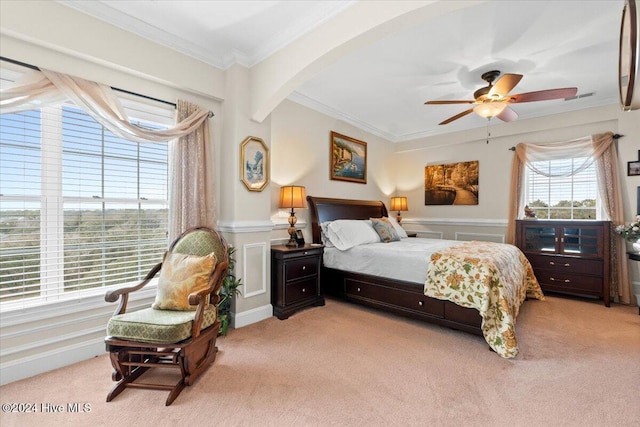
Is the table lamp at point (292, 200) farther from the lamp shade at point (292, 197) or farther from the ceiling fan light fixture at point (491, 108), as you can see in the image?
the ceiling fan light fixture at point (491, 108)

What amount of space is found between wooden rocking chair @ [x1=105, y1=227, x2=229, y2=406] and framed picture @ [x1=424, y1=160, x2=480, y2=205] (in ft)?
14.8

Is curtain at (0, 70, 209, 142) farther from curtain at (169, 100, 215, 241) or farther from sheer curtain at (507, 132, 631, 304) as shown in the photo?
sheer curtain at (507, 132, 631, 304)

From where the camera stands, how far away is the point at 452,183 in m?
5.51

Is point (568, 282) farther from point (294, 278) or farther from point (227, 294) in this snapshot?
point (227, 294)

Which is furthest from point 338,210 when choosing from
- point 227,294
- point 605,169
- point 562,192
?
point 605,169

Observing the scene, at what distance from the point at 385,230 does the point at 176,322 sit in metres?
3.18

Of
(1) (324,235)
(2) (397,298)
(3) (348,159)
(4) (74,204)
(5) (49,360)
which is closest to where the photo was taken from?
(5) (49,360)

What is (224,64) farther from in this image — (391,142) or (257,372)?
(391,142)

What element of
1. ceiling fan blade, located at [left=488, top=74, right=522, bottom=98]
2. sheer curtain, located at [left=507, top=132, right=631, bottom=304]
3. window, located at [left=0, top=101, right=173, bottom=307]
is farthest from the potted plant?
sheer curtain, located at [left=507, top=132, right=631, bottom=304]

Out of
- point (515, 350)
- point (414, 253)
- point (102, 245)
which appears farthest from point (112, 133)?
point (515, 350)

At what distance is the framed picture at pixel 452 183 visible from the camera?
528cm

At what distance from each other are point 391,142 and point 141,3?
191 inches

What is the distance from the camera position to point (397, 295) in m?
3.28

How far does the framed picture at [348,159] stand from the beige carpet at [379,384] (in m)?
2.66
